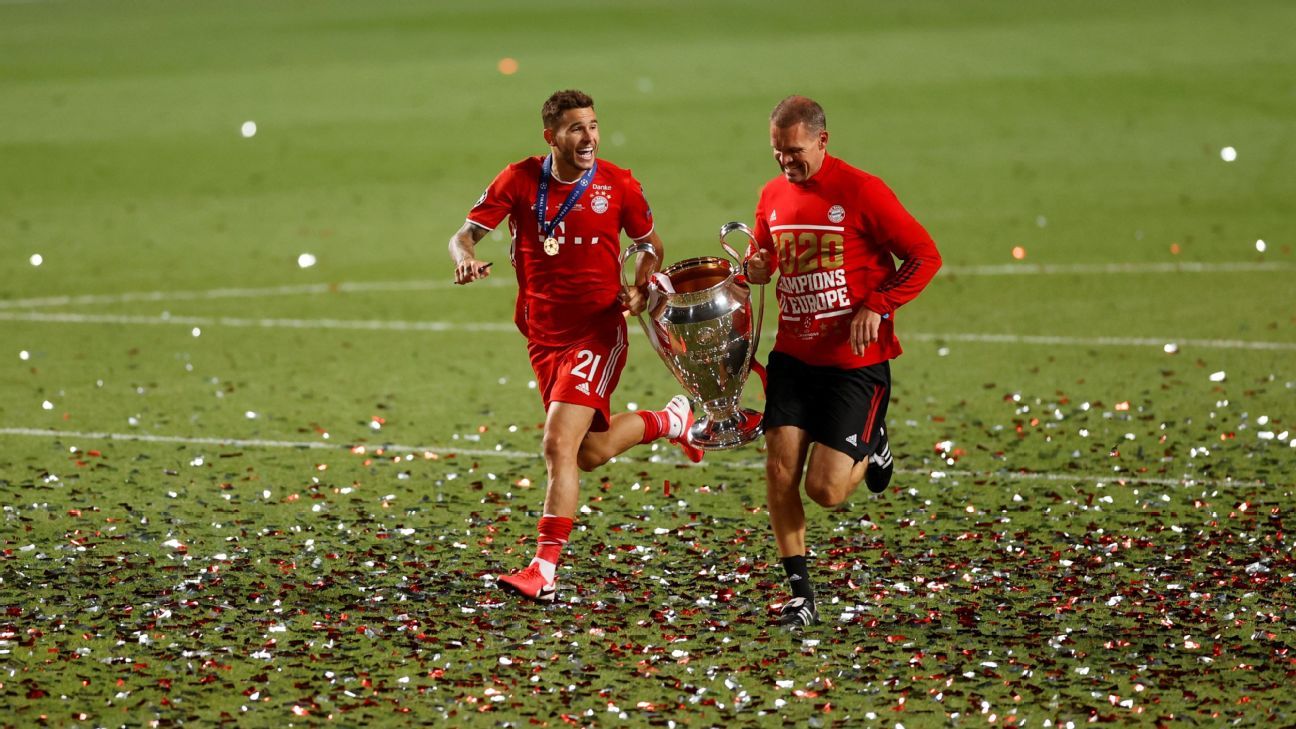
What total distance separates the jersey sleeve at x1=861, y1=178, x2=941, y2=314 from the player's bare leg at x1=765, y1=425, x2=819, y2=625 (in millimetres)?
648

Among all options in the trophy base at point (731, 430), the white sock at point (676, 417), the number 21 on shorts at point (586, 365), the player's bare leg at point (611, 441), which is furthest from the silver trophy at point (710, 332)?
the white sock at point (676, 417)

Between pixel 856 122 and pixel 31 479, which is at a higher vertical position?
pixel 856 122

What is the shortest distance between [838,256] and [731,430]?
960 millimetres

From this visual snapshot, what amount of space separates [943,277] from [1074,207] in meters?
3.75

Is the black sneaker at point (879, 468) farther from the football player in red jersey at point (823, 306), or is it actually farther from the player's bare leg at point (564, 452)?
the player's bare leg at point (564, 452)

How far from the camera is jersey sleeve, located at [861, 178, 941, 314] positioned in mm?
7016

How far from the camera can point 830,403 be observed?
712 cm

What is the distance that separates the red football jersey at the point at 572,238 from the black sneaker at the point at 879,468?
1.23 meters

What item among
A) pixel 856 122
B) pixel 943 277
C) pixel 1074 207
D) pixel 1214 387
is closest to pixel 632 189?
pixel 1214 387

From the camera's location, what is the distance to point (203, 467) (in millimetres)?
9594

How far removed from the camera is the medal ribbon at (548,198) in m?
7.60

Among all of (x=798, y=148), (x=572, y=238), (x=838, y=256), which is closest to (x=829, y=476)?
(x=838, y=256)

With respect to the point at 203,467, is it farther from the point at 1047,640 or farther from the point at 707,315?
the point at 1047,640

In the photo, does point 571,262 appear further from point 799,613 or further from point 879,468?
point 799,613
